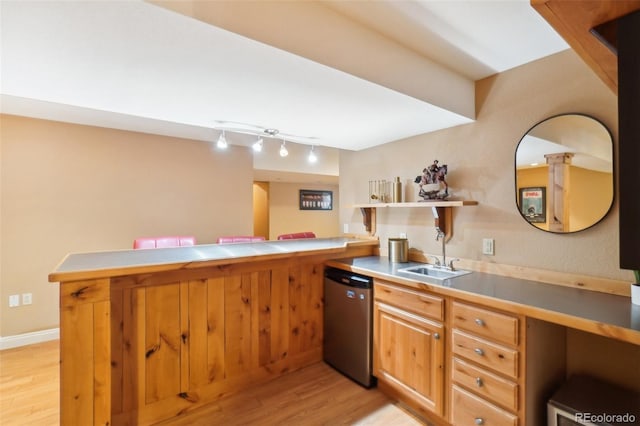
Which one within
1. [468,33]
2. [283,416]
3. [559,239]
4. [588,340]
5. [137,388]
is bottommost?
[283,416]

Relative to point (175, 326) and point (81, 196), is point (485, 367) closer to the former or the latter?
point (175, 326)

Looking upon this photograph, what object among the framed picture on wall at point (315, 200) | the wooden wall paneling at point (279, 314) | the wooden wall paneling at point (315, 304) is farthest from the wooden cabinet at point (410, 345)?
the framed picture on wall at point (315, 200)

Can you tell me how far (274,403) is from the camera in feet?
6.88

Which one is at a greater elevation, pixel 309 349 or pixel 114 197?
pixel 114 197

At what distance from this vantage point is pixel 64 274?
1.46 m

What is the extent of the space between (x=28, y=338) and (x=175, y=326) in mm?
2431

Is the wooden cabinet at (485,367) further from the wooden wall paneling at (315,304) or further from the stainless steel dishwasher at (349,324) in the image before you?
the wooden wall paneling at (315,304)

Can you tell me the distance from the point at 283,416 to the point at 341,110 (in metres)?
2.24

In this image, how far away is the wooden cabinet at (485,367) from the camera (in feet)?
4.80

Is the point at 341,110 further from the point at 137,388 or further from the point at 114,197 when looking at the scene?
the point at 114,197

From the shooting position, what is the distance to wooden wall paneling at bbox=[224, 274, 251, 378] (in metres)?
2.21

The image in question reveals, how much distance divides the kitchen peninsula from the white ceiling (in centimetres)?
109

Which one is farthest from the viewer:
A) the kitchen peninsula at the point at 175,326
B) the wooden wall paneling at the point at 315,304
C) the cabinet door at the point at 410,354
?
the wooden wall paneling at the point at 315,304

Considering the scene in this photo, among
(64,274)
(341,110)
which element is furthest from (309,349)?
(341,110)
